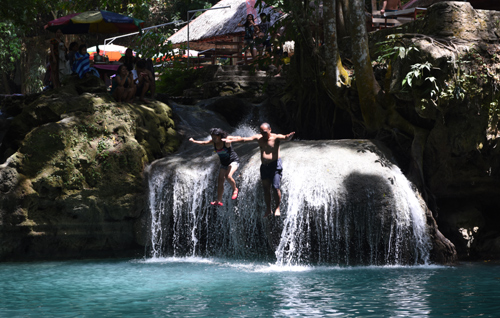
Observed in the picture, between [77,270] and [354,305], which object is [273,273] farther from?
[77,270]

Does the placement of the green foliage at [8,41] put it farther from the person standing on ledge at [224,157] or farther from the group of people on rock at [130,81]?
the person standing on ledge at [224,157]

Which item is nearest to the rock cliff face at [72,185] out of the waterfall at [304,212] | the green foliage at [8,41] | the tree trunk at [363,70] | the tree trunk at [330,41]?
the waterfall at [304,212]

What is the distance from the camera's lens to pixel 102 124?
13328 mm

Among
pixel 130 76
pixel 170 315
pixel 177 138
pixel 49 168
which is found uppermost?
pixel 130 76

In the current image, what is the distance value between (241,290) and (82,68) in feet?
29.2

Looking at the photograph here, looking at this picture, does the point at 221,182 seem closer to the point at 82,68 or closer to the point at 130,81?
the point at 130,81

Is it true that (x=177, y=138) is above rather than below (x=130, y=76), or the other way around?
below

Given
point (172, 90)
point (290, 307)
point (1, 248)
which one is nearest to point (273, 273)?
point (290, 307)

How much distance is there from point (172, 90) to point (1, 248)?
11131mm

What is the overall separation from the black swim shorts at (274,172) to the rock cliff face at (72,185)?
3214mm

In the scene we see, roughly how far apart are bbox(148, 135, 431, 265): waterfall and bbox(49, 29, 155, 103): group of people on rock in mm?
2790

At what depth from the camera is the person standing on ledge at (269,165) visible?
36.0 ft

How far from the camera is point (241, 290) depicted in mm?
8961

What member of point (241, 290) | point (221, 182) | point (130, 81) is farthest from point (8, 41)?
point (241, 290)
